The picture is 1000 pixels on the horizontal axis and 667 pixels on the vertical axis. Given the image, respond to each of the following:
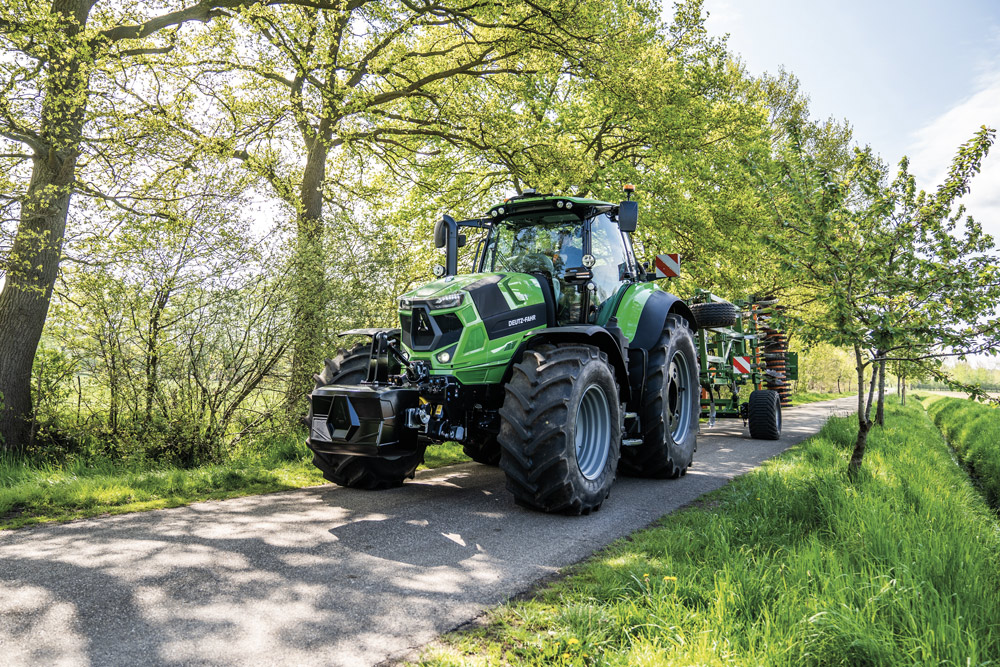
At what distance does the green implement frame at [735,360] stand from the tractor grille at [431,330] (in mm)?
5808

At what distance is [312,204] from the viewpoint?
35.6 ft

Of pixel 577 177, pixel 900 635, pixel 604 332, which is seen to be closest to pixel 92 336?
pixel 604 332

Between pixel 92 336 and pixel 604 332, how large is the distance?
5395mm

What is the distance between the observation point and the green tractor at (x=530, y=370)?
4688 mm

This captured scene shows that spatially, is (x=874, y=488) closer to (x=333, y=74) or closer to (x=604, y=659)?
(x=604, y=659)

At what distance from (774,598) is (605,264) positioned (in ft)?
13.3

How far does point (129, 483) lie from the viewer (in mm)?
5477

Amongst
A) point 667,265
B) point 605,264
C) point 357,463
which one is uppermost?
point 667,265

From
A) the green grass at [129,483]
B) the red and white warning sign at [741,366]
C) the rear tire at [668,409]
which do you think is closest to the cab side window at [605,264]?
the rear tire at [668,409]

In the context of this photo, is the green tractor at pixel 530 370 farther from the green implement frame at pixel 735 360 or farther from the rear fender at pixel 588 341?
the green implement frame at pixel 735 360

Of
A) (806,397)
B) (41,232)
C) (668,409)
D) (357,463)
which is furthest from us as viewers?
(806,397)

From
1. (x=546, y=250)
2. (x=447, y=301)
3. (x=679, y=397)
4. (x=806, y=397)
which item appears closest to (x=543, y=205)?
(x=546, y=250)

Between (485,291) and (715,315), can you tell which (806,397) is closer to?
(715,315)

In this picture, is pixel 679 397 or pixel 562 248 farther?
pixel 679 397
